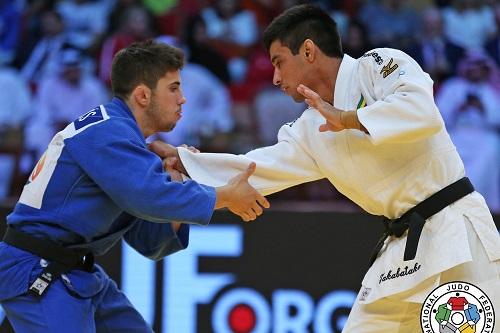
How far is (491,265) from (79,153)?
6.28ft

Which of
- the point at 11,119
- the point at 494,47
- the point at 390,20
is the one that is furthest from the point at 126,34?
the point at 494,47

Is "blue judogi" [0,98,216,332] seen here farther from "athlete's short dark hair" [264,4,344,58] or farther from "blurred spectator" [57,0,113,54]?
"blurred spectator" [57,0,113,54]

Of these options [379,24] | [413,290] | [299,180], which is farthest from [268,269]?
[379,24]

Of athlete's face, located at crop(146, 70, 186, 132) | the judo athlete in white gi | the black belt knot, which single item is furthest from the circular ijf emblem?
athlete's face, located at crop(146, 70, 186, 132)

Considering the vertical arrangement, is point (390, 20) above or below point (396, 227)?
above

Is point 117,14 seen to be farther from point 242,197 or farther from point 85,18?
point 242,197

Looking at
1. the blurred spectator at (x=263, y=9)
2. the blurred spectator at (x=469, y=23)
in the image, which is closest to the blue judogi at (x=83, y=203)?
the blurred spectator at (x=263, y=9)

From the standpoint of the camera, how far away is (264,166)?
15.5 ft

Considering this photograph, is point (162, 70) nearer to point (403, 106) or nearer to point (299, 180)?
point (299, 180)

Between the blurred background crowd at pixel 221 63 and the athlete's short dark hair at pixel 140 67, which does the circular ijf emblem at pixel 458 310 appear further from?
the blurred background crowd at pixel 221 63

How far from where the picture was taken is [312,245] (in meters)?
6.69

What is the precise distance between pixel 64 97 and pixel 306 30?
5584 mm

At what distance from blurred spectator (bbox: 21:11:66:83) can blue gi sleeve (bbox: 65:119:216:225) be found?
6026 mm

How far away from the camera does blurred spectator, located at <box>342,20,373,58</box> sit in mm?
10219
